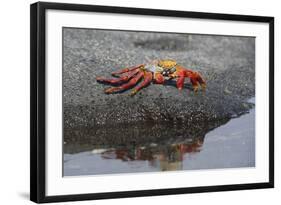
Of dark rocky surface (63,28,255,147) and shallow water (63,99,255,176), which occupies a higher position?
dark rocky surface (63,28,255,147)

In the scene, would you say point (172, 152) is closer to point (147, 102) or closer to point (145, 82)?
point (147, 102)

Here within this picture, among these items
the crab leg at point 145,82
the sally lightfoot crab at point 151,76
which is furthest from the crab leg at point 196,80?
the crab leg at point 145,82

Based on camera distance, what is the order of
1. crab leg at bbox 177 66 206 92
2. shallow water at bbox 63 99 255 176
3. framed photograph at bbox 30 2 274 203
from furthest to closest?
crab leg at bbox 177 66 206 92 < shallow water at bbox 63 99 255 176 < framed photograph at bbox 30 2 274 203

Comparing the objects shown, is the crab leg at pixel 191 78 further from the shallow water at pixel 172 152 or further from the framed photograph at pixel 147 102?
the shallow water at pixel 172 152

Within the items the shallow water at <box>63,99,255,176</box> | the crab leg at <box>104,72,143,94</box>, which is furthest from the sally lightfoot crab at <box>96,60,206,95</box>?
the shallow water at <box>63,99,255,176</box>

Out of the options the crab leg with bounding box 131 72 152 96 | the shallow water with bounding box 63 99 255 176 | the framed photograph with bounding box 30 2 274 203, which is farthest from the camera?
the crab leg with bounding box 131 72 152 96

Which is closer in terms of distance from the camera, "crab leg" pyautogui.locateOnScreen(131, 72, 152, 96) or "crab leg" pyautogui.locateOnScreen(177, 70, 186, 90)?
"crab leg" pyautogui.locateOnScreen(131, 72, 152, 96)

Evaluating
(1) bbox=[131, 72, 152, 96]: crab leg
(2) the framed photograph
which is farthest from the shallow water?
(1) bbox=[131, 72, 152, 96]: crab leg

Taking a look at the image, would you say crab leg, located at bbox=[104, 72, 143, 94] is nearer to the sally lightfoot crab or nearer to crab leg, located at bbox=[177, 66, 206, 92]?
the sally lightfoot crab
